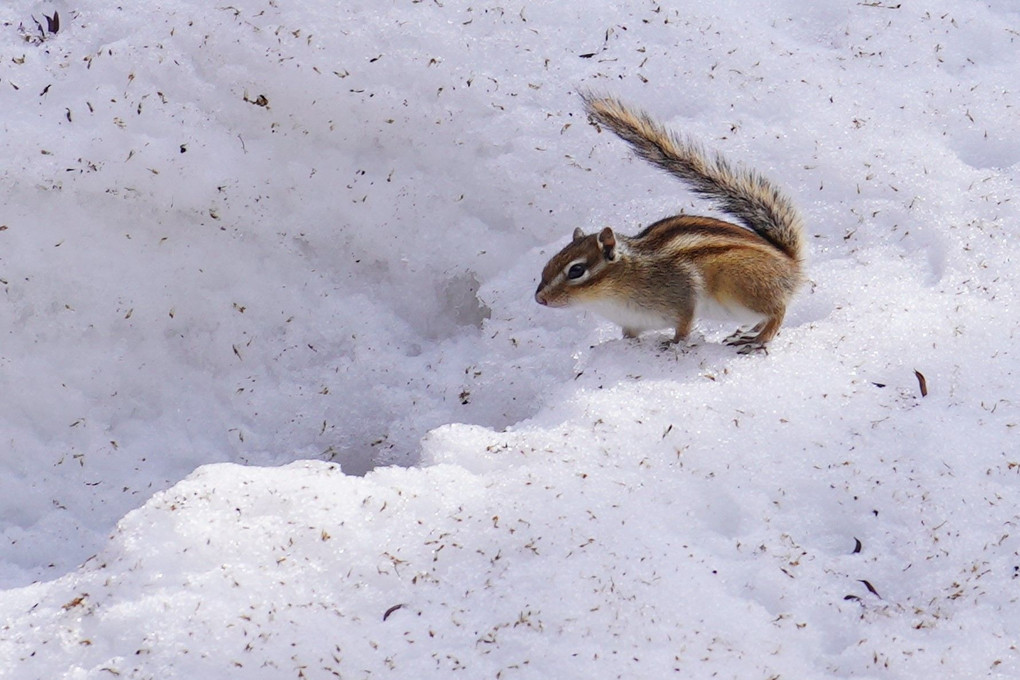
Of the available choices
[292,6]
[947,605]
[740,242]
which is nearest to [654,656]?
[947,605]

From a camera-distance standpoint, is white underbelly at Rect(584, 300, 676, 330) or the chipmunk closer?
the chipmunk

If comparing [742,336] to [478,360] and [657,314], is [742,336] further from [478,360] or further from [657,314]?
[478,360]

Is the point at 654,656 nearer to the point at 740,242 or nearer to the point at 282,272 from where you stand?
the point at 740,242

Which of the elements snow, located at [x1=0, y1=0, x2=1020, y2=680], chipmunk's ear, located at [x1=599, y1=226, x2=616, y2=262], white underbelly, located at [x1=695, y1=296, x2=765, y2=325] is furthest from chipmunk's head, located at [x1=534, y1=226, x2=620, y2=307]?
white underbelly, located at [x1=695, y1=296, x2=765, y2=325]

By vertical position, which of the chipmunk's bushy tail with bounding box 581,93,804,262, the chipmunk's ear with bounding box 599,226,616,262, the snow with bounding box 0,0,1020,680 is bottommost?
the snow with bounding box 0,0,1020,680

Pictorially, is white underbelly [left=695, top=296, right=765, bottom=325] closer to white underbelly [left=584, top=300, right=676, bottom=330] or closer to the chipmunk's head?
white underbelly [left=584, top=300, right=676, bottom=330]
